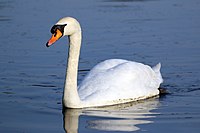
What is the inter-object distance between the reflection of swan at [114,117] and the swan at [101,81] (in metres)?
0.15

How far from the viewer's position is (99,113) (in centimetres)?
1062

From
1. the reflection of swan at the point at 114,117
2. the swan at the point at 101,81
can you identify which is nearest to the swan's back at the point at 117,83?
the swan at the point at 101,81

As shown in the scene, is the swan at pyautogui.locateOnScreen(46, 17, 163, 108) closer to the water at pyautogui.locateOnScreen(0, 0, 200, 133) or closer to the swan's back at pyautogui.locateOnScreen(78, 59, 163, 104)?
the swan's back at pyautogui.locateOnScreen(78, 59, 163, 104)

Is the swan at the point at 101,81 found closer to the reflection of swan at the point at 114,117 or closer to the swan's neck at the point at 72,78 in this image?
the swan's neck at the point at 72,78

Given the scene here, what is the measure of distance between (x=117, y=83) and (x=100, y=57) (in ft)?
10.7

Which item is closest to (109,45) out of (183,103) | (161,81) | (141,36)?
(141,36)

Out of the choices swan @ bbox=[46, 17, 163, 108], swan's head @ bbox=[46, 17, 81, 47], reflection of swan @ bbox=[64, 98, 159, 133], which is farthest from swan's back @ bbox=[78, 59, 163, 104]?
swan's head @ bbox=[46, 17, 81, 47]

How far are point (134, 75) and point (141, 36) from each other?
4585mm

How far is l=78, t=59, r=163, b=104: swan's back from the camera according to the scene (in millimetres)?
11133

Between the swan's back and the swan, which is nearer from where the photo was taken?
the swan

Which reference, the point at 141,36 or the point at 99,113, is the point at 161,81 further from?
the point at 141,36

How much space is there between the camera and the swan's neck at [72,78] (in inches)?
426

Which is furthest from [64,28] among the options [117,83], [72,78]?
[117,83]

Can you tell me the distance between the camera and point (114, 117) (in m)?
10.4
